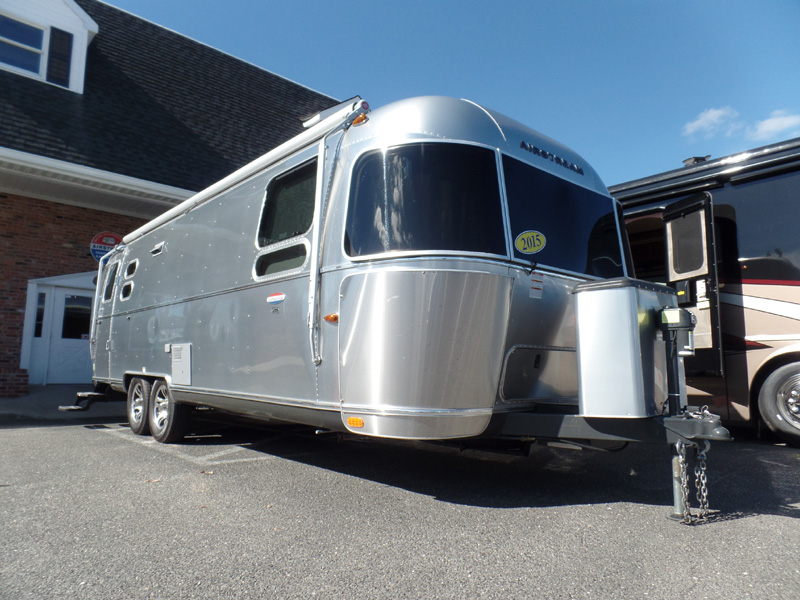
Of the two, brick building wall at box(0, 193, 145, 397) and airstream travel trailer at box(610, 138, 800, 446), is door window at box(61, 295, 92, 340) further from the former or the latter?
Answer: airstream travel trailer at box(610, 138, 800, 446)

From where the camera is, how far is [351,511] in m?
3.79

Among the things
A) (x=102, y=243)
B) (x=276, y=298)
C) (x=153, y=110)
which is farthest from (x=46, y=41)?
(x=276, y=298)

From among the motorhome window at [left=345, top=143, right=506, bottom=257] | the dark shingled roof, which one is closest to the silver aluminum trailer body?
the motorhome window at [left=345, top=143, right=506, bottom=257]

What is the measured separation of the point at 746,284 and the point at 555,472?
3.05m

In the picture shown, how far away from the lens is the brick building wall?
35.1 feet

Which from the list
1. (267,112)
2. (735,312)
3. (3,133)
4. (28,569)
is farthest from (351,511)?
(267,112)

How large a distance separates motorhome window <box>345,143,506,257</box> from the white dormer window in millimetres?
10939

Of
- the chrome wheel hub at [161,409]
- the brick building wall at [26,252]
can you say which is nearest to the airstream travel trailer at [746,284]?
the chrome wheel hub at [161,409]

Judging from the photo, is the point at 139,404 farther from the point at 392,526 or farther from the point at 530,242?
the point at 530,242

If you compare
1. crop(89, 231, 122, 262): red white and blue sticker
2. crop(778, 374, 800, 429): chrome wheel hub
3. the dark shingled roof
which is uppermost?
the dark shingled roof

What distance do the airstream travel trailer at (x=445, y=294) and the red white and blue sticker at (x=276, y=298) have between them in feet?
0.05

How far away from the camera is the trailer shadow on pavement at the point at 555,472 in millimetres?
4023

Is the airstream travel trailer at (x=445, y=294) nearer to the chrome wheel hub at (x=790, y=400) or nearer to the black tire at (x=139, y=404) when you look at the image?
the chrome wheel hub at (x=790, y=400)

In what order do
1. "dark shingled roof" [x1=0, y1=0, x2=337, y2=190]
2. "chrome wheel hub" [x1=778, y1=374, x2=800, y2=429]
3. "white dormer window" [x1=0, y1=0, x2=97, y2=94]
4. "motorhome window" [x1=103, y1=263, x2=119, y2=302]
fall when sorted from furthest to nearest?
"white dormer window" [x1=0, y1=0, x2=97, y2=94] → "dark shingled roof" [x1=0, y1=0, x2=337, y2=190] → "motorhome window" [x1=103, y1=263, x2=119, y2=302] → "chrome wheel hub" [x1=778, y1=374, x2=800, y2=429]
